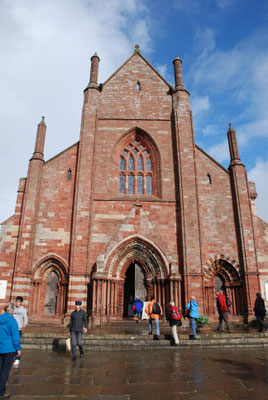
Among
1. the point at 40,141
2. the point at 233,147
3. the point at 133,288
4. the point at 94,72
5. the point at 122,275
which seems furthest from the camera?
the point at 94,72

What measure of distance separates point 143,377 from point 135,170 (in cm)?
1639

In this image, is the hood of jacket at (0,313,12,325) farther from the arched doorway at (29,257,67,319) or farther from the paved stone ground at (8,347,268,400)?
the arched doorway at (29,257,67,319)

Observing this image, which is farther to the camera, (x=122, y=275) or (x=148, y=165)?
(x=148, y=165)

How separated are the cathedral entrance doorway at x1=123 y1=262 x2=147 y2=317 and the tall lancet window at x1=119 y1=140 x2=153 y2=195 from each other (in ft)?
16.8

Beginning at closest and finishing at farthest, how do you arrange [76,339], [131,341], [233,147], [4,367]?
[4,367] < [76,339] < [131,341] < [233,147]

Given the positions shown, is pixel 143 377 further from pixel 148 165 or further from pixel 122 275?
pixel 148 165

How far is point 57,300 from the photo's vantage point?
1755 centimetres

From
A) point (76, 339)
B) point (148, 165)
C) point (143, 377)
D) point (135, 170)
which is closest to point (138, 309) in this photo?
point (76, 339)

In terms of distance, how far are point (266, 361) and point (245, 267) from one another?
10.4 meters

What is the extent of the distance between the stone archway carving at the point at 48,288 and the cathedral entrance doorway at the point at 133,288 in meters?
4.22

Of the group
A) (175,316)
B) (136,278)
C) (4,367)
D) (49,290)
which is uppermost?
(136,278)

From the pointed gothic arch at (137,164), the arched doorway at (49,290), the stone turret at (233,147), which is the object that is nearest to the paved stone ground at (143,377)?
the arched doorway at (49,290)

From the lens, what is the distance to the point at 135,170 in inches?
842

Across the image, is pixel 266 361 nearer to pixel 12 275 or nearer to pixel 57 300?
pixel 57 300
